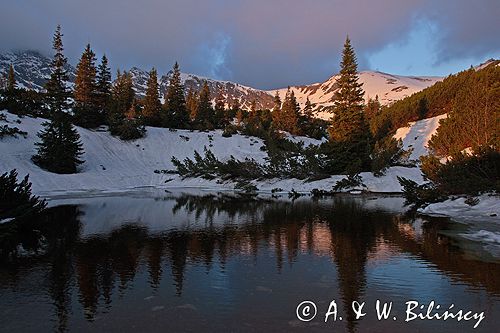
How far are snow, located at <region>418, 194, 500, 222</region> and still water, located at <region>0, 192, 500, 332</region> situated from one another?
2.25 metres

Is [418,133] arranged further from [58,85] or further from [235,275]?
[235,275]

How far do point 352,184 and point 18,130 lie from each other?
3084 cm

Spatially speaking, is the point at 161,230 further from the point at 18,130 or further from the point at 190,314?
the point at 18,130

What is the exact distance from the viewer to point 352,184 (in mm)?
32438

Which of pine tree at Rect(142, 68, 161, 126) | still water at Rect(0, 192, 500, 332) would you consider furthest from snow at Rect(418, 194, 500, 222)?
pine tree at Rect(142, 68, 161, 126)

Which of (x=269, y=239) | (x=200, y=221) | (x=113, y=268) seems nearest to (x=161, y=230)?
Result: (x=200, y=221)

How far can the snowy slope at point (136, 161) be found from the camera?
31.7m

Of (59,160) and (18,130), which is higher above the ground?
(18,130)

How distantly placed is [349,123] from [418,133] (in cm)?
3656

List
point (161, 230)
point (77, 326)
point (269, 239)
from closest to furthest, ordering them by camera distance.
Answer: point (77, 326)
point (269, 239)
point (161, 230)

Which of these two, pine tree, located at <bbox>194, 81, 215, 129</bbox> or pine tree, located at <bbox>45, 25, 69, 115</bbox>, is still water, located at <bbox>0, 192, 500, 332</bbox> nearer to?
pine tree, located at <bbox>45, 25, 69, 115</bbox>

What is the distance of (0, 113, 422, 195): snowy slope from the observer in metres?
31.7

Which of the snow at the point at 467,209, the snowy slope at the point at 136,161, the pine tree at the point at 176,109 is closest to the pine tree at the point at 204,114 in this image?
the pine tree at the point at 176,109

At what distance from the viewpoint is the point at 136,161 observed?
42.8m
